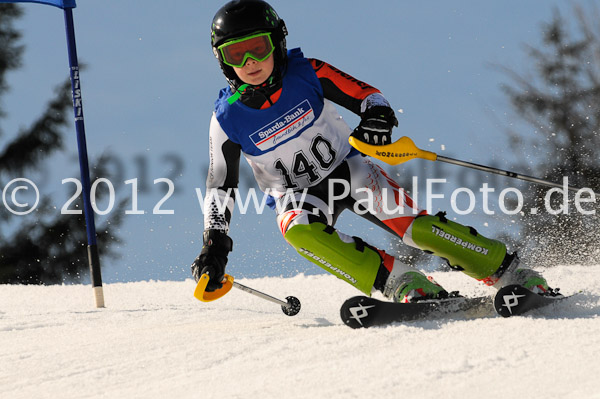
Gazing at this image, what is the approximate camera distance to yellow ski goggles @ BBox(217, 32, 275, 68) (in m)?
3.62

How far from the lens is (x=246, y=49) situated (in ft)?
11.9

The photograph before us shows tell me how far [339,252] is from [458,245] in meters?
0.68

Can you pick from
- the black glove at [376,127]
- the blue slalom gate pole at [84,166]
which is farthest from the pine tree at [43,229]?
the black glove at [376,127]

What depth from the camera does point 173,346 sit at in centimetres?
329

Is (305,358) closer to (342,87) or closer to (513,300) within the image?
(513,300)

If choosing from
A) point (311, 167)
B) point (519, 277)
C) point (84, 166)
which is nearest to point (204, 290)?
point (311, 167)

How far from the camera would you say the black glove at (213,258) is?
11.8 feet

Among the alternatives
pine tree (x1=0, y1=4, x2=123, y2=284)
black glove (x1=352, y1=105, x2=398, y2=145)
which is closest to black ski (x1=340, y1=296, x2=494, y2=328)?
black glove (x1=352, y1=105, x2=398, y2=145)

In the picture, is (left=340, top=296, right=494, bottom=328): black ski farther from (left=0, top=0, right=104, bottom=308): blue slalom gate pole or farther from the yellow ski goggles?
(left=0, top=0, right=104, bottom=308): blue slalom gate pole

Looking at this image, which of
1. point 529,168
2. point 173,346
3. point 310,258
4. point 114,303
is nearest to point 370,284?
point 310,258

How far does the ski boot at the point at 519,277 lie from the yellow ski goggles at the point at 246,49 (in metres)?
1.76

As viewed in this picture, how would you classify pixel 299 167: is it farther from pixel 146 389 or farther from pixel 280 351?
pixel 146 389

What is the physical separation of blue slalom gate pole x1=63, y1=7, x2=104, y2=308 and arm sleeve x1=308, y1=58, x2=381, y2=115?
8.50ft

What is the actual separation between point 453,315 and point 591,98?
9.28 m
